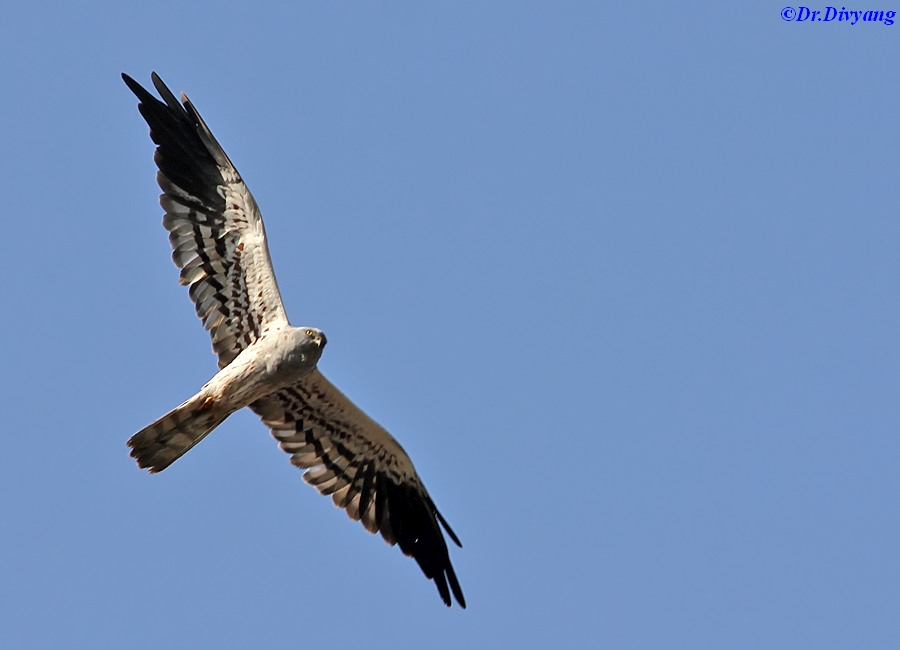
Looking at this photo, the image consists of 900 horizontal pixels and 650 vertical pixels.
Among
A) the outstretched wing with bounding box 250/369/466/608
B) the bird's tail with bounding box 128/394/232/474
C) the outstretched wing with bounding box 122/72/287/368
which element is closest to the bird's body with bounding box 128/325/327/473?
the bird's tail with bounding box 128/394/232/474

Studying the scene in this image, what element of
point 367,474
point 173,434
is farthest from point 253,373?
point 367,474

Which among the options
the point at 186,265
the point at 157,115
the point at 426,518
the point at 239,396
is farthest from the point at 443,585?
the point at 157,115

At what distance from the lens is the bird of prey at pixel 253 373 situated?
12.7m

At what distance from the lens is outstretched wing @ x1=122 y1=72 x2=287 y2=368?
13.1 metres

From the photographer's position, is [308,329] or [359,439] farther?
[359,439]

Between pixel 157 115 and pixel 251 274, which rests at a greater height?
pixel 157 115

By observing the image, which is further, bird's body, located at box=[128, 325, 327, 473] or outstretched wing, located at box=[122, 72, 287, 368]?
outstretched wing, located at box=[122, 72, 287, 368]

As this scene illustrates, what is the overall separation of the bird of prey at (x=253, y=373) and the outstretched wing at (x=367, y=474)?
0.03ft

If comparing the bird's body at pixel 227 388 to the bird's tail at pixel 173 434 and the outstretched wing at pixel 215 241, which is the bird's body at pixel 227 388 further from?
the outstretched wing at pixel 215 241

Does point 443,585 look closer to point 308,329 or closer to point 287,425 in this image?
point 287,425

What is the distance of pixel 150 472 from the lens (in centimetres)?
1261

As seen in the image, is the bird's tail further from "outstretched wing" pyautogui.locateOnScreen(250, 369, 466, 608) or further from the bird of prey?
"outstretched wing" pyautogui.locateOnScreen(250, 369, 466, 608)

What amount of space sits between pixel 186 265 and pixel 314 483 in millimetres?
2576

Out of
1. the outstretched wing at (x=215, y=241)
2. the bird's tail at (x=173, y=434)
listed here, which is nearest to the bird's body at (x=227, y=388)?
the bird's tail at (x=173, y=434)
